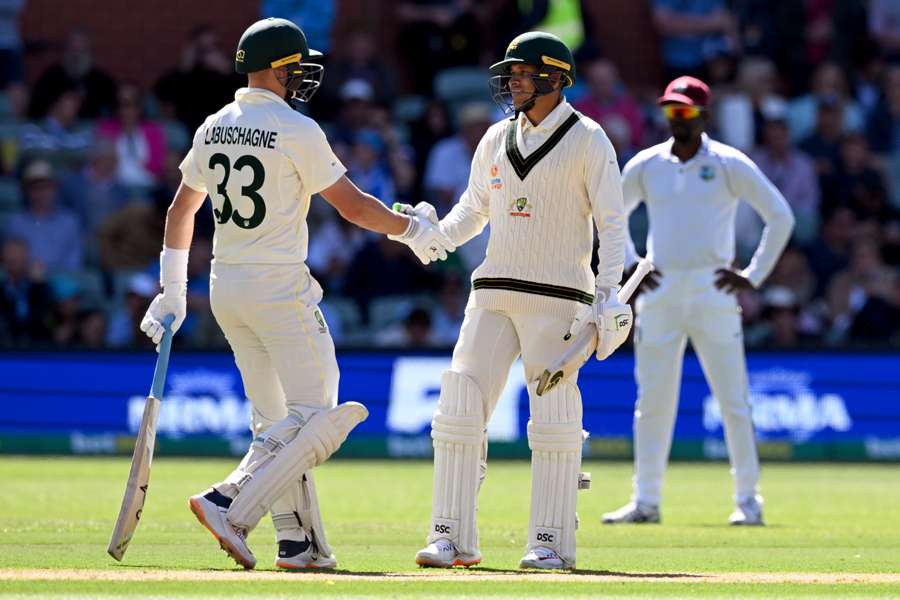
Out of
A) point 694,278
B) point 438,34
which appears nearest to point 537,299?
point 694,278

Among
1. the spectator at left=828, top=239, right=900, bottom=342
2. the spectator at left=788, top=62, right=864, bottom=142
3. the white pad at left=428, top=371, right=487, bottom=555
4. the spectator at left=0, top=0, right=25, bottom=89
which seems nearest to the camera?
the white pad at left=428, top=371, right=487, bottom=555

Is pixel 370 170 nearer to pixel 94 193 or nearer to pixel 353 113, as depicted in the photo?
pixel 353 113

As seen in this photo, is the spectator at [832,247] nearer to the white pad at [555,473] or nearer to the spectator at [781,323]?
the spectator at [781,323]

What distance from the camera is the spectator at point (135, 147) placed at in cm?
1975

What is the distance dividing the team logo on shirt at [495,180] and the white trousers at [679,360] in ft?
10.0

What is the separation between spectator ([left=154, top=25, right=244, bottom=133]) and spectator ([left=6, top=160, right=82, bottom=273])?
1722 mm

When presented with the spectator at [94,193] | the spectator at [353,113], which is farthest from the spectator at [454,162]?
the spectator at [94,193]

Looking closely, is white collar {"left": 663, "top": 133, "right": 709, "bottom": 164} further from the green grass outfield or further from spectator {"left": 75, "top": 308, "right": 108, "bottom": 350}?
spectator {"left": 75, "top": 308, "right": 108, "bottom": 350}

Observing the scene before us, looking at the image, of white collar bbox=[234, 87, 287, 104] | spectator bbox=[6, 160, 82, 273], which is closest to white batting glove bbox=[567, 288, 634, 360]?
white collar bbox=[234, 87, 287, 104]

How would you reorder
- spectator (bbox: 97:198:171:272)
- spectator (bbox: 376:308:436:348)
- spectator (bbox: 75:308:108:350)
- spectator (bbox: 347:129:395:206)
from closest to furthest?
spectator (bbox: 376:308:436:348)
spectator (bbox: 75:308:108:350)
spectator (bbox: 97:198:171:272)
spectator (bbox: 347:129:395:206)

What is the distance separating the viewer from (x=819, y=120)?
67.3 feet

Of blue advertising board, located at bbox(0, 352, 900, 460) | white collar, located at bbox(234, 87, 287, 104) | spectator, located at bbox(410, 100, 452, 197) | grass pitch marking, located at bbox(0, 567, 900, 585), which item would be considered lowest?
grass pitch marking, located at bbox(0, 567, 900, 585)

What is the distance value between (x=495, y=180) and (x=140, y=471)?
7.14ft

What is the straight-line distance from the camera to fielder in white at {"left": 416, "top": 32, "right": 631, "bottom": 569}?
8.36 metres
